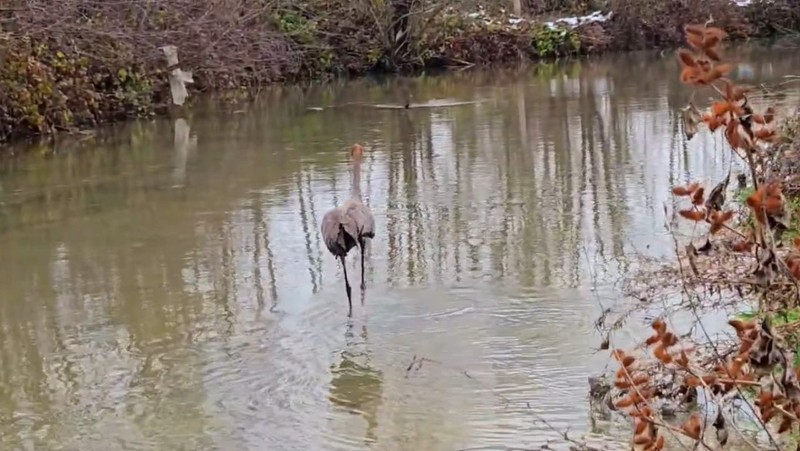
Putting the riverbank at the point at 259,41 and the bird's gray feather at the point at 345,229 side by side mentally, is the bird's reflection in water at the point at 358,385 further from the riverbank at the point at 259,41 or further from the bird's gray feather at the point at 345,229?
the riverbank at the point at 259,41

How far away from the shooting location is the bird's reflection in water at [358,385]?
6.40 m

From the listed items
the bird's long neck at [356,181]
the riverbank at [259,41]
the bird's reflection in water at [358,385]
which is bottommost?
the bird's reflection in water at [358,385]

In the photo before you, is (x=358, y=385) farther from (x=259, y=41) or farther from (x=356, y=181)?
(x=259, y=41)

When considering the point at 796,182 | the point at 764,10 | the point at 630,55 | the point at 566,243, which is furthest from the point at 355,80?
the point at 796,182

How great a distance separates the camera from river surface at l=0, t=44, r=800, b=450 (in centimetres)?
638

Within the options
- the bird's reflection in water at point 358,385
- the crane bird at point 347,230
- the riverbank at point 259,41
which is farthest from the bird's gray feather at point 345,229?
the riverbank at point 259,41

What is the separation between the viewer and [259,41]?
2450 cm

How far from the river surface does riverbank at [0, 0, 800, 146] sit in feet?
4.84

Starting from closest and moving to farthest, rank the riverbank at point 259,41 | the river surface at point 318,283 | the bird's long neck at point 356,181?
the river surface at point 318,283, the bird's long neck at point 356,181, the riverbank at point 259,41

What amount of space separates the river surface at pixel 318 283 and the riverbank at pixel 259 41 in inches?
58.1

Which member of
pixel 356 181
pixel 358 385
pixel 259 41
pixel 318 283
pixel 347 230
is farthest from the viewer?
pixel 259 41

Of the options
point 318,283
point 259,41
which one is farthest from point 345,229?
point 259,41

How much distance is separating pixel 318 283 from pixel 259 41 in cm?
1630

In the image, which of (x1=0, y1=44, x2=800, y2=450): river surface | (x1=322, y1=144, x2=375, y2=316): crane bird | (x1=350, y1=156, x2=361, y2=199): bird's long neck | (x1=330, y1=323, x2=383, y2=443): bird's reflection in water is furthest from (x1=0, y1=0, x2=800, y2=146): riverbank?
(x1=330, y1=323, x2=383, y2=443): bird's reflection in water
